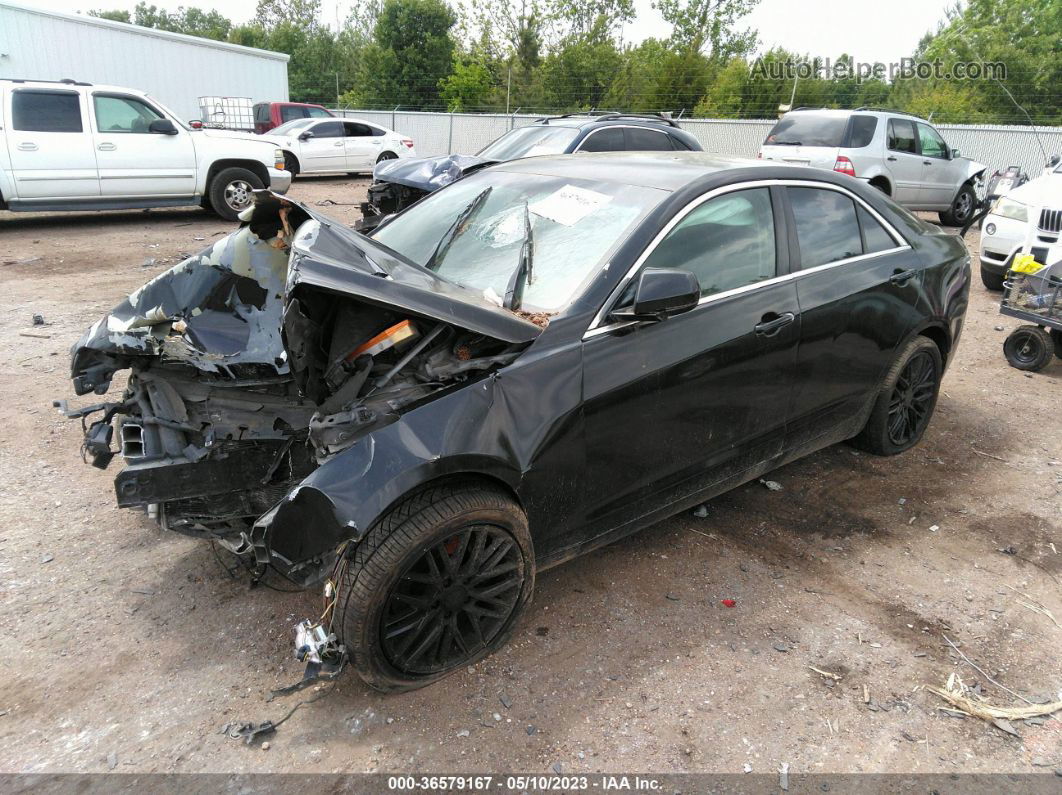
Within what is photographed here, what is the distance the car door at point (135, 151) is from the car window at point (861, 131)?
10405mm

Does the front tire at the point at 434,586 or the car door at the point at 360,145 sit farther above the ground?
the car door at the point at 360,145

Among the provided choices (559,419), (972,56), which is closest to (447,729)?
(559,419)

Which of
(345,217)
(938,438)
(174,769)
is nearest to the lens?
(174,769)

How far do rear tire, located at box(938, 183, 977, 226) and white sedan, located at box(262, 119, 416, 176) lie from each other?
1191 cm

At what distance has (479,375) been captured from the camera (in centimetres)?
274

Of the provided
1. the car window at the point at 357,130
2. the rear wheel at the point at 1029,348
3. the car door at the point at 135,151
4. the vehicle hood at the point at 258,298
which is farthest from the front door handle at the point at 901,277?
the car window at the point at 357,130

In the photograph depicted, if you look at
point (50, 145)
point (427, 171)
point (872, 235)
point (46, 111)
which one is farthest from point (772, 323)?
point (46, 111)

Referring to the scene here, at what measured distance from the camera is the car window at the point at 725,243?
3.23 metres

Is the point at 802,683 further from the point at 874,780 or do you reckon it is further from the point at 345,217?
the point at 345,217

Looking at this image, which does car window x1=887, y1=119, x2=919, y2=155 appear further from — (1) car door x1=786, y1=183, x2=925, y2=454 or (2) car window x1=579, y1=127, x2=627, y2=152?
(1) car door x1=786, y1=183, x2=925, y2=454

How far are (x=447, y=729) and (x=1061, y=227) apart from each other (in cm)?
826

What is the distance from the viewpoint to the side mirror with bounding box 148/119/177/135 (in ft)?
36.9

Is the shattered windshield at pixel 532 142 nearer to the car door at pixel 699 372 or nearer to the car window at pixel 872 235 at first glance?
the car window at pixel 872 235

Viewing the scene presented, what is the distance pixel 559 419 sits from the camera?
284cm
